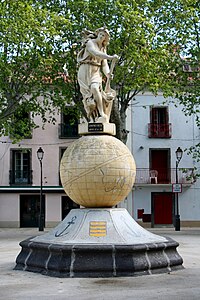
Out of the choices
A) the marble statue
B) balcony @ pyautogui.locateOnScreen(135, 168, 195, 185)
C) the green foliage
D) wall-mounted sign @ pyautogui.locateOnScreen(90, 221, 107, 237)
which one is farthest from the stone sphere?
balcony @ pyautogui.locateOnScreen(135, 168, 195, 185)

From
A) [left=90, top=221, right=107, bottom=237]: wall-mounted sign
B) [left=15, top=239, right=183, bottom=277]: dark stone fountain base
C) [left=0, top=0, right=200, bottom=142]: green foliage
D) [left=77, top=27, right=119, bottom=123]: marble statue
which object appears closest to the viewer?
[left=15, top=239, right=183, bottom=277]: dark stone fountain base

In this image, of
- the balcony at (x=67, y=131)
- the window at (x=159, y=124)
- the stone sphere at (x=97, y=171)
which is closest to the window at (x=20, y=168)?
the balcony at (x=67, y=131)

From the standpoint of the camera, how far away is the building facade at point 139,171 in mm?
35812

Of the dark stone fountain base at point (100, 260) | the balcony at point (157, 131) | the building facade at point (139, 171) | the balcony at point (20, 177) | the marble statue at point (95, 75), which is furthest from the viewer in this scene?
the balcony at point (20, 177)

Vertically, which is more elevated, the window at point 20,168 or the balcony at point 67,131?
the balcony at point 67,131

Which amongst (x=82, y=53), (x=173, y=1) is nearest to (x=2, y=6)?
(x=173, y=1)

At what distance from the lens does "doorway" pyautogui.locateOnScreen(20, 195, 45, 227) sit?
120ft

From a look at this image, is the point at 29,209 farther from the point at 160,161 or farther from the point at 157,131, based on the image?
the point at 157,131

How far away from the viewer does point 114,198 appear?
12688mm

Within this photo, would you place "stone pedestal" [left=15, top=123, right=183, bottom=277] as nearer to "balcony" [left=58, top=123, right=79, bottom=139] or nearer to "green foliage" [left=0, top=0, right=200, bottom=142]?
"green foliage" [left=0, top=0, right=200, bottom=142]

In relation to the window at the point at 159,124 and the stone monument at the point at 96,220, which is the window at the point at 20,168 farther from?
the stone monument at the point at 96,220

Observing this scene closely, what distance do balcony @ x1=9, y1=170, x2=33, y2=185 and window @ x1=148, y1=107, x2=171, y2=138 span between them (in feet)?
27.7

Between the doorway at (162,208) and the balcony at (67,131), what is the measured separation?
6684 millimetres

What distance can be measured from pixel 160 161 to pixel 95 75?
2371cm
